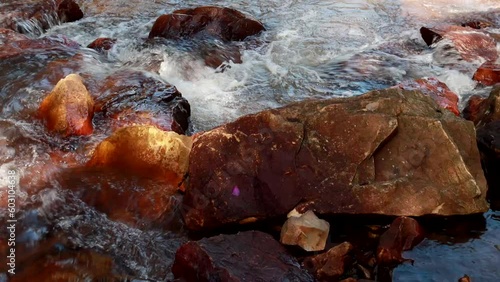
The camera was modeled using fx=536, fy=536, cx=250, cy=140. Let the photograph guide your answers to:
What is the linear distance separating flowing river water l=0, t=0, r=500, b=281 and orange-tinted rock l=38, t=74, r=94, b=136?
0.14m

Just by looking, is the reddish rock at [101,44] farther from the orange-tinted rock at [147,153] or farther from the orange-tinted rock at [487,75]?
the orange-tinted rock at [487,75]

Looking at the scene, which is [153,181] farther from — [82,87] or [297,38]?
[297,38]

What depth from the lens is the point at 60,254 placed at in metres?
4.08

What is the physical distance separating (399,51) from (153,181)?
17.0 feet

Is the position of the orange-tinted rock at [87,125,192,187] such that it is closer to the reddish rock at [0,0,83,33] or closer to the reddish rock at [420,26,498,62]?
the reddish rock at [0,0,83,33]

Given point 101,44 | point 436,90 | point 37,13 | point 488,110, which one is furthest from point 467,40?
point 37,13

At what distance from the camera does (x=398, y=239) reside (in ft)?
12.8

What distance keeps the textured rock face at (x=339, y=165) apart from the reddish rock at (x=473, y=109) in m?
1.33

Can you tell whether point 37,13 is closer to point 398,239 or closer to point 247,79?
point 247,79

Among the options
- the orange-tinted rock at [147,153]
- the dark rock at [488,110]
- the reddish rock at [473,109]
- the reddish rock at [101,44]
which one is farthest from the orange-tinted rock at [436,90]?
the reddish rock at [101,44]

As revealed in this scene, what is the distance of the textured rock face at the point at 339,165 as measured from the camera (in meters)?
4.20

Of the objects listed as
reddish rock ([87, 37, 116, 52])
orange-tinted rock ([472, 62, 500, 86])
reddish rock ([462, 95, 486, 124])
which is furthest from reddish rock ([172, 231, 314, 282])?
reddish rock ([87, 37, 116, 52])

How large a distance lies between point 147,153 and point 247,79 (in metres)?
2.79

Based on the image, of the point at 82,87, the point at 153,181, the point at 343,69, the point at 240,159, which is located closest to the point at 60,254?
the point at 153,181
